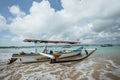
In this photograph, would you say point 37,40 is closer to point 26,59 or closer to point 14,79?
point 26,59

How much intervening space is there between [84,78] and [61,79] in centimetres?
196

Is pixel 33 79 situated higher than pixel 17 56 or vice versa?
pixel 17 56

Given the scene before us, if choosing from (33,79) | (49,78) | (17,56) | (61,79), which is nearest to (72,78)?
(61,79)

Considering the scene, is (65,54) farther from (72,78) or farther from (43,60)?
(72,78)

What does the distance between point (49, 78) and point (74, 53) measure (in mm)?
15979

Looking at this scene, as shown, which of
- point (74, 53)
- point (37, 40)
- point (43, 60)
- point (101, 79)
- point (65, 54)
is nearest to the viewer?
point (101, 79)

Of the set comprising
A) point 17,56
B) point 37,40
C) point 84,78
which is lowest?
point 84,78

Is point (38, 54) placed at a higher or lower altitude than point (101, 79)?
higher

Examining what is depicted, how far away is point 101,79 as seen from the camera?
328 inches

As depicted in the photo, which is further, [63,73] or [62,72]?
[62,72]

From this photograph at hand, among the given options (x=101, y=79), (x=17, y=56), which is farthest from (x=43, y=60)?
(x=101, y=79)

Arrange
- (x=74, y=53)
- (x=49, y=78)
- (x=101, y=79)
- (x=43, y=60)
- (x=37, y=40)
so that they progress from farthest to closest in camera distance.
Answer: (x=74, y=53) < (x=37, y=40) < (x=43, y=60) < (x=49, y=78) < (x=101, y=79)

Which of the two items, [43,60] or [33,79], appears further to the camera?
[43,60]

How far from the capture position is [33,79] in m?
8.75
